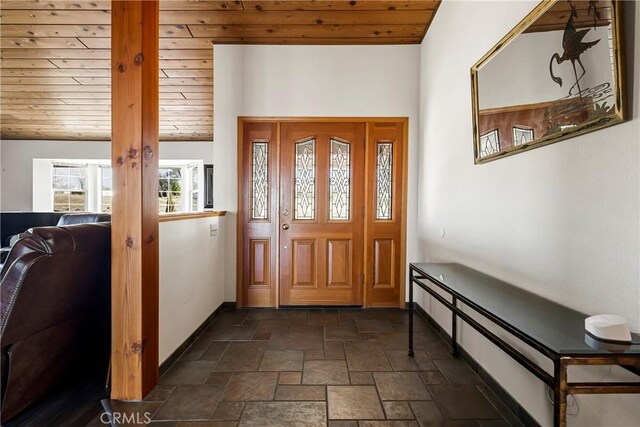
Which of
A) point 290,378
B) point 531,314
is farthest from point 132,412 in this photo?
point 531,314

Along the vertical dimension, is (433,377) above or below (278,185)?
below

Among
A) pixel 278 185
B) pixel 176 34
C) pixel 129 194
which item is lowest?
pixel 129 194

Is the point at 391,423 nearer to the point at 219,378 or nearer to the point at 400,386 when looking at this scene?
the point at 400,386

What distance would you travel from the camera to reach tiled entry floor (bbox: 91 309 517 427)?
153 centimetres

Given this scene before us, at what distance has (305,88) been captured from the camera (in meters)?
3.14

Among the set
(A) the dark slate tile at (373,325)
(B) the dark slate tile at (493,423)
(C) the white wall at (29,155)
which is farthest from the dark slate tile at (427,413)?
(C) the white wall at (29,155)

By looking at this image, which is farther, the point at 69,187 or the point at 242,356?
the point at 69,187

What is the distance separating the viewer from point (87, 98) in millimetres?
4164

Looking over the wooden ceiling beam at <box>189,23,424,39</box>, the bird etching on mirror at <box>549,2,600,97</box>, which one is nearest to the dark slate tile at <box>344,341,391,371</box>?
the bird etching on mirror at <box>549,2,600,97</box>

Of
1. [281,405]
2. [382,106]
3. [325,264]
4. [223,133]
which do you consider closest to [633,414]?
[281,405]

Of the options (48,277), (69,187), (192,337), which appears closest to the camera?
(48,277)

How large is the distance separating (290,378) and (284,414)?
31cm

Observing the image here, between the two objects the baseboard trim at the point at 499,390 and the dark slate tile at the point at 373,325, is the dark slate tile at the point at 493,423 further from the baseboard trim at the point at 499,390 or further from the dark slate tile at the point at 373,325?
the dark slate tile at the point at 373,325

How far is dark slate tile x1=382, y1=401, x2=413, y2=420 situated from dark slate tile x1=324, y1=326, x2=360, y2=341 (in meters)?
0.83
